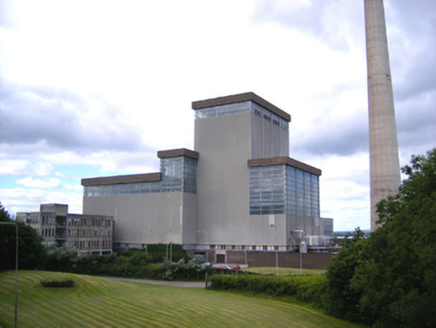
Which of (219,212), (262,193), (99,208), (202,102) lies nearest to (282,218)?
(262,193)

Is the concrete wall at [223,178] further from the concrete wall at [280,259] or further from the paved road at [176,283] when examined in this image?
the paved road at [176,283]

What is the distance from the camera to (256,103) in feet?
297

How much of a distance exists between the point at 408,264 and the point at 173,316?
16610 mm

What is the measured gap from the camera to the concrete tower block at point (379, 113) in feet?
164

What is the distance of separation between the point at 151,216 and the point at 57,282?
5375cm

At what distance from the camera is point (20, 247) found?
48.1 metres

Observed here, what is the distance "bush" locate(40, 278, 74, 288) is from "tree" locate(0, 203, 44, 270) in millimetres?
7991

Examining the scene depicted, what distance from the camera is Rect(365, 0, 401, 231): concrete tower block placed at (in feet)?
164

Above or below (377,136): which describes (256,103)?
above

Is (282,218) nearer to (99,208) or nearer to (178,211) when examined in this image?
(178,211)

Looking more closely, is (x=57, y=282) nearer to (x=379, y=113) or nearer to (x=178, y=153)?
(x=379, y=113)

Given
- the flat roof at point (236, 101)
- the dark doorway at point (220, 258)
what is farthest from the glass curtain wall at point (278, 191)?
the flat roof at point (236, 101)

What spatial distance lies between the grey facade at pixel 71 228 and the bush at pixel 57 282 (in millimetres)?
37564

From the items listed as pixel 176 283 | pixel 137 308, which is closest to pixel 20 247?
pixel 176 283
